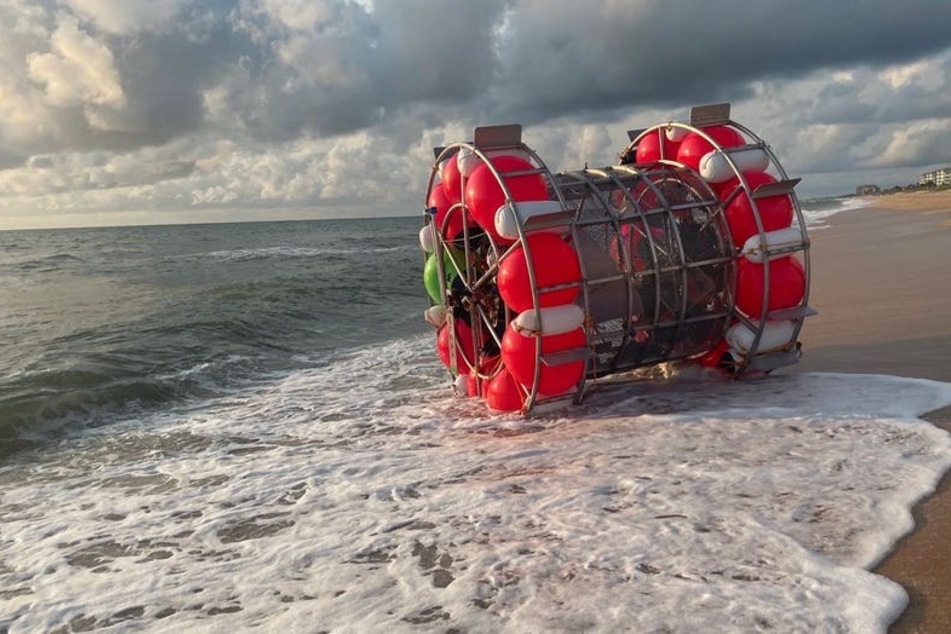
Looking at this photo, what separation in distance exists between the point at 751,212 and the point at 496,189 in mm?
2609

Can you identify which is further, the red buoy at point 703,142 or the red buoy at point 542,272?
the red buoy at point 703,142

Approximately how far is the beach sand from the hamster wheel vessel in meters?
1.32

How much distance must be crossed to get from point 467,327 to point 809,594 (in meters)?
5.52

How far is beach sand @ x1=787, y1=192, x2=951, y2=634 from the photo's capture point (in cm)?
357

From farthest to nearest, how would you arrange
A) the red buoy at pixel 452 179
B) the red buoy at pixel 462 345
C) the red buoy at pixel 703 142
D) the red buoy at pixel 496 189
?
the red buoy at pixel 462 345 < the red buoy at pixel 703 142 < the red buoy at pixel 452 179 < the red buoy at pixel 496 189

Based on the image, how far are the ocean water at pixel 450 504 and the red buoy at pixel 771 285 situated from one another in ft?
2.74

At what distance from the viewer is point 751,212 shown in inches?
300

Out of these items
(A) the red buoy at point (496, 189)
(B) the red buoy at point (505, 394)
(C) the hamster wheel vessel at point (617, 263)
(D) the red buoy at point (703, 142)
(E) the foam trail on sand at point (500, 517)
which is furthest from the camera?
(D) the red buoy at point (703, 142)

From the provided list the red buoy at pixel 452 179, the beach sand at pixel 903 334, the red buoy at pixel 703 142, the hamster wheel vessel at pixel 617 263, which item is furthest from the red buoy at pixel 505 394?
the beach sand at pixel 903 334

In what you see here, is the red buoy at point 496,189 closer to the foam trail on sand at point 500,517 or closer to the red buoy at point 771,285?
the foam trail on sand at point 500,517

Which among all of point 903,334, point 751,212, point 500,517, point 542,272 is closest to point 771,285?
point 751,212

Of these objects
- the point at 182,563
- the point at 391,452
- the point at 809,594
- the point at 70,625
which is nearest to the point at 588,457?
the point at 391,452

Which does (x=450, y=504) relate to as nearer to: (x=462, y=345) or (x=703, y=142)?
(x=462, y=345)

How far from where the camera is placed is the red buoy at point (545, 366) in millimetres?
6793
